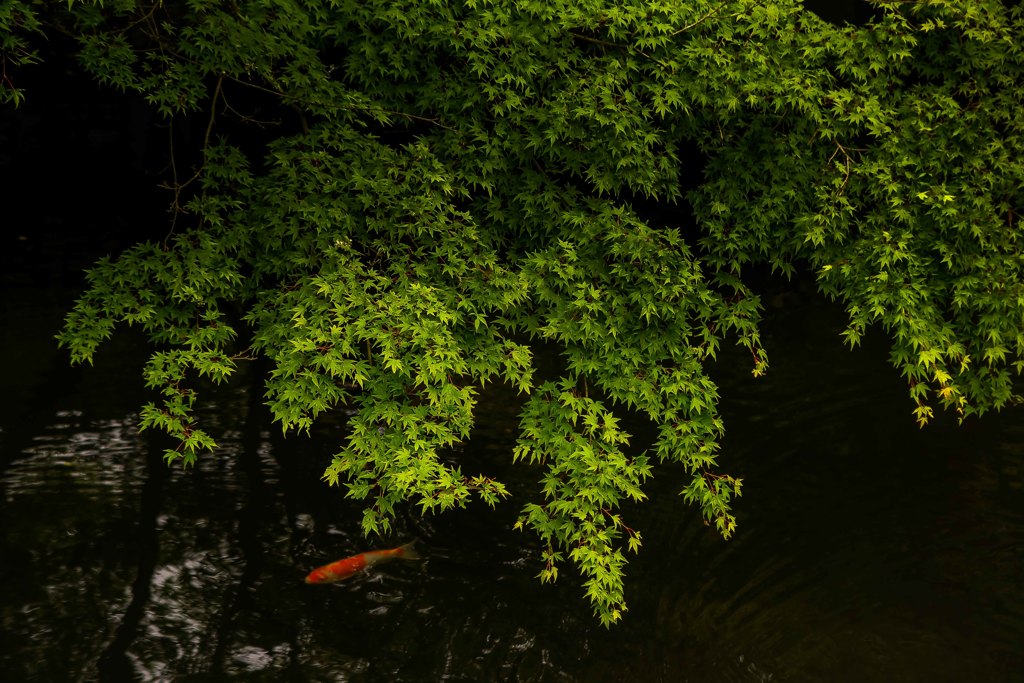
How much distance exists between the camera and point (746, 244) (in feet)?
20.0

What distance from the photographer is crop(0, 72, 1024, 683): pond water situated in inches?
266

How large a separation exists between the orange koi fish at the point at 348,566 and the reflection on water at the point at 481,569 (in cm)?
9

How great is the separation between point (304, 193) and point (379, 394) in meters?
1.40

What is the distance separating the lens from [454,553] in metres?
7.57

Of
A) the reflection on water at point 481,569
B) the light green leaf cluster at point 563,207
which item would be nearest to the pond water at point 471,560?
the reflection on water at point 481,569

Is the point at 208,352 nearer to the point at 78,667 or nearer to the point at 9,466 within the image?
the point at 78,667

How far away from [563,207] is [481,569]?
3.12 meters

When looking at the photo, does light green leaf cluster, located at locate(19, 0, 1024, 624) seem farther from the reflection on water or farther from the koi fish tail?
the koi fish tail

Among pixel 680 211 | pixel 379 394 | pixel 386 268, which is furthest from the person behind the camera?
pixel 680 211

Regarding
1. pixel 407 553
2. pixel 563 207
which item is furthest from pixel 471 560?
pixel 563 207

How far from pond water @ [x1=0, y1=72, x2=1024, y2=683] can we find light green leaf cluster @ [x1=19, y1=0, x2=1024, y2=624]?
163cm

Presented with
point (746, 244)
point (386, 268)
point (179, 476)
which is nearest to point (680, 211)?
point (746, 244)

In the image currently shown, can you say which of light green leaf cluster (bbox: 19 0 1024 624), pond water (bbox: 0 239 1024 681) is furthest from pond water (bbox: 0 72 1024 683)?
light green leaf cluster (bbox: 19 0 1024 624)

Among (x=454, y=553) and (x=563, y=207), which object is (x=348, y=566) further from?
(x=563, y=207)
